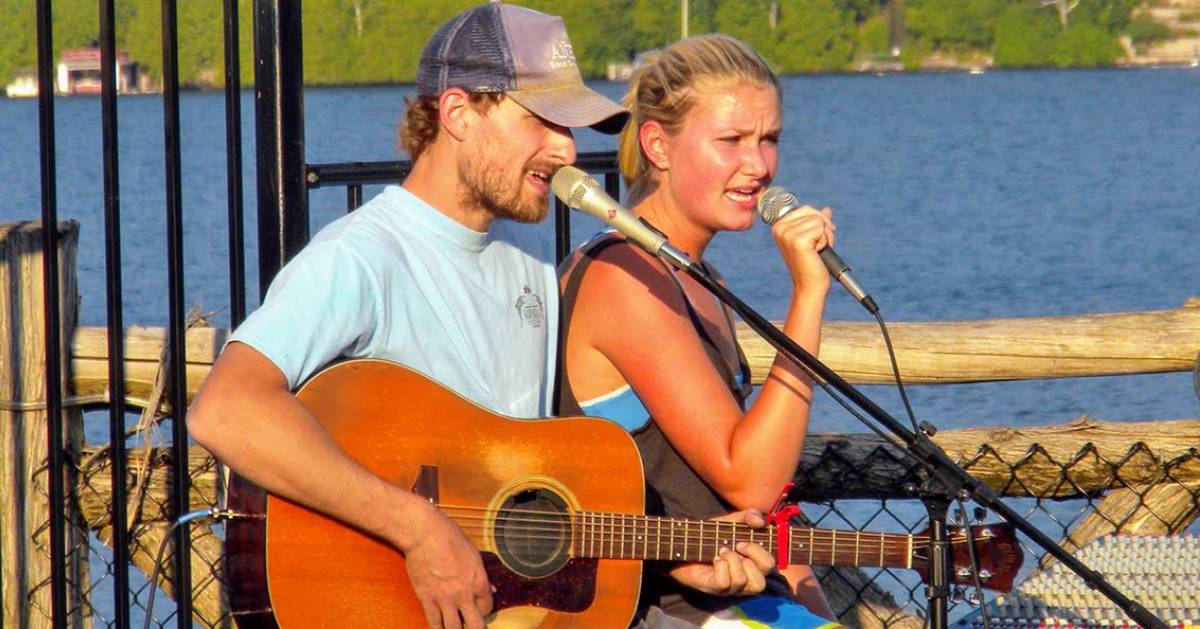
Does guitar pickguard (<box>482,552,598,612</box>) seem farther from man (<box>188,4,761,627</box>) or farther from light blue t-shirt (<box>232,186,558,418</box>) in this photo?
light blue t-shirt (<box>232,186,558,418</box>)

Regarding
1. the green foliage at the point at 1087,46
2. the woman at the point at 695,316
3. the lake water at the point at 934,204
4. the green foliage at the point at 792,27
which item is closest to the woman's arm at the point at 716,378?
the woman at the point at 695,316

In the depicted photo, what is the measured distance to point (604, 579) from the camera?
3074 millimetres

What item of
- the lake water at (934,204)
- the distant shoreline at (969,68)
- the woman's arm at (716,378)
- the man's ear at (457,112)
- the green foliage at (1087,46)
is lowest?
the lake water at (934,204)

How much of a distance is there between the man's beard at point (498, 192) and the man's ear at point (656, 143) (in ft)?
1.37

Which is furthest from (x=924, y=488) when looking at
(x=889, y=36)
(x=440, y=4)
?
(x=889, y=36)

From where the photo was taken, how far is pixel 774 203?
3088 mm

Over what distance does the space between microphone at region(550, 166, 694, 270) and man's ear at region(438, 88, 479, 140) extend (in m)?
0.20

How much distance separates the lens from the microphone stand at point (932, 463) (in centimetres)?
280

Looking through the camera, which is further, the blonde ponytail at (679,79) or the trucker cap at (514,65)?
the blonde ponytail at (679,79)

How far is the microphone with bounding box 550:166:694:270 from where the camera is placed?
9.12ft

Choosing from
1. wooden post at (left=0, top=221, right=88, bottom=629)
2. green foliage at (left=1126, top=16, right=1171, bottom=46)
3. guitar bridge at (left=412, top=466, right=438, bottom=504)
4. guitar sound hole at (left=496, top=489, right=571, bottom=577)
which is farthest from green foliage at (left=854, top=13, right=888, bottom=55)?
guitar bridge at (left=412, top=466, right=438, bottom=504)

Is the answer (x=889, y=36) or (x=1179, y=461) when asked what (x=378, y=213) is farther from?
(x=889, y=36)

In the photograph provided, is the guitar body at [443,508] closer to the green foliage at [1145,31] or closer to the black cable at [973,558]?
the black cable at [973,558]

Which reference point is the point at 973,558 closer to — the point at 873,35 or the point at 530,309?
the point at 530,309
